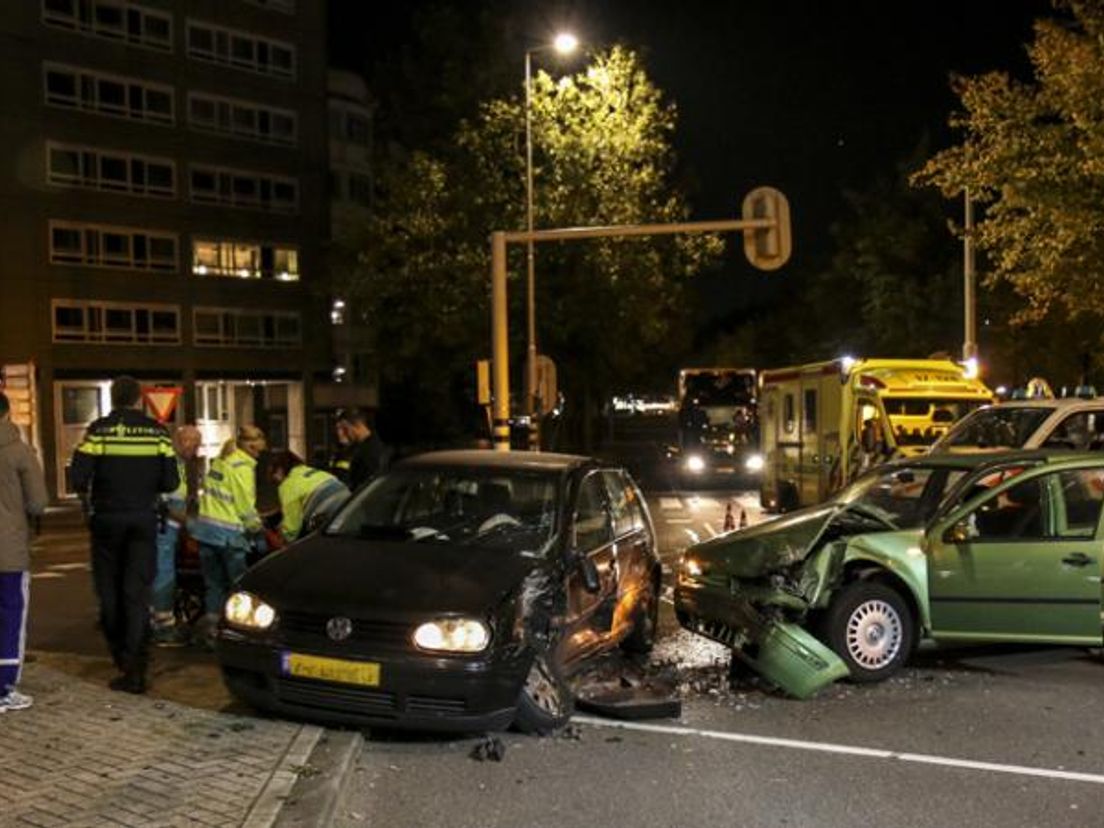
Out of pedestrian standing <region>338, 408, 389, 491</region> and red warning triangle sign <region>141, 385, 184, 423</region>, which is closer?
pedestrian standing <region>338, 408, 389, 491</region>

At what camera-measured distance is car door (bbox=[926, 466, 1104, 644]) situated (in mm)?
8500

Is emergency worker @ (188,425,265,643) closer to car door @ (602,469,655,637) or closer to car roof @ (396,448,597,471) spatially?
car roof @ (396,448,597,471)

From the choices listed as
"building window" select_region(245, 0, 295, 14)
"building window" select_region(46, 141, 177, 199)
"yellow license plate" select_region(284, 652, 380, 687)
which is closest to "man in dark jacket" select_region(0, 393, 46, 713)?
"yellow license plate" select_region(284, 652, 380, 687)

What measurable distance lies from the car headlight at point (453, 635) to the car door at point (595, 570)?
1.03 meters

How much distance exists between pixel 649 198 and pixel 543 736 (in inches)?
1031

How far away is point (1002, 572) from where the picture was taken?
337 inches

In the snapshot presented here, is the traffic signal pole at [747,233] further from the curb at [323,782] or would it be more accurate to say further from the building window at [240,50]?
the building window at [240,50]

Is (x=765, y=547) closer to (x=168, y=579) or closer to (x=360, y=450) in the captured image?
(x=360, y=450)

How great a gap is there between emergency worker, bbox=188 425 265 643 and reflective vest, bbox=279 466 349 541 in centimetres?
23

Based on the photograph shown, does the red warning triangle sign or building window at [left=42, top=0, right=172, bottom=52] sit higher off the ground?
building window at [left=42, top=0, right=172, bottom=52]

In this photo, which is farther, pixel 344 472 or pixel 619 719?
pixel 344 472

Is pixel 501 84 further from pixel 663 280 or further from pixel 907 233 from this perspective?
pixel 907 233

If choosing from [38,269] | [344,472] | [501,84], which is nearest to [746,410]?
[501,84]

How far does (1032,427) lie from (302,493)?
8.68 metres
